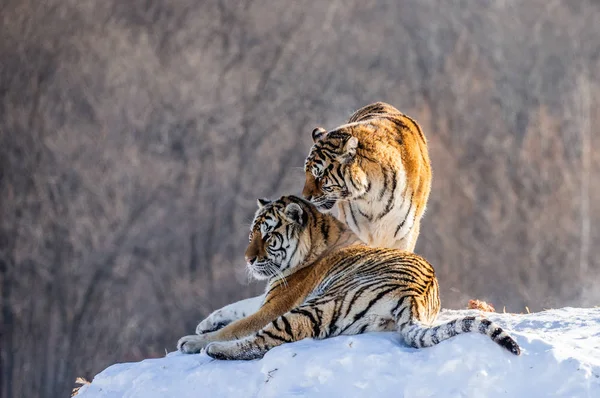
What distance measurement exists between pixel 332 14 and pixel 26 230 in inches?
279

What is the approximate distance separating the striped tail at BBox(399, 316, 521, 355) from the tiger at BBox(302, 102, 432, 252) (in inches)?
78.9

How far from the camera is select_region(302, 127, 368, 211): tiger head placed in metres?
6.33

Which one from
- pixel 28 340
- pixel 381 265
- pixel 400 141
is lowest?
pixel 28 340

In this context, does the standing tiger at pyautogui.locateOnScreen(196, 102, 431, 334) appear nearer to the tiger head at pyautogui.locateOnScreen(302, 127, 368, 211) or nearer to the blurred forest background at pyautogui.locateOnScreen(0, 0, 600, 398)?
the tiger head at pyautogui.locateOnScreen(302, 127, 368, 211)

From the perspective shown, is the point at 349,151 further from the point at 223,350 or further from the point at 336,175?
the point at 223,350

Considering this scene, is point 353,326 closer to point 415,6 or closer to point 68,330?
point 68,330

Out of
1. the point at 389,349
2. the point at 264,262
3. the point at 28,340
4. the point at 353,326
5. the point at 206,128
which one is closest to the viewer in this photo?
the point at 389,349

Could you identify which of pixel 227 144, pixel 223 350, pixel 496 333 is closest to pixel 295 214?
pixel 223 350

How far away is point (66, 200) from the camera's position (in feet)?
55.4

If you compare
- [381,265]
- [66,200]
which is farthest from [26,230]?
[381,265]

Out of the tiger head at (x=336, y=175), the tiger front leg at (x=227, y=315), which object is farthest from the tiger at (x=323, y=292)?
the tiger head at (x=336, y=175)

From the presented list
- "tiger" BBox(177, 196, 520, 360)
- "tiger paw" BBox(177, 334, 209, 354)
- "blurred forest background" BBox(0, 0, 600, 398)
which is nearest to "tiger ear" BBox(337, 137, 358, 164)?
"tiger" BBox(177, 196, 520, 360)

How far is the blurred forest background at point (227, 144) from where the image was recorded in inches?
658

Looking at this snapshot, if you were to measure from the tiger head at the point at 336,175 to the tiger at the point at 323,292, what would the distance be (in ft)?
2.45
